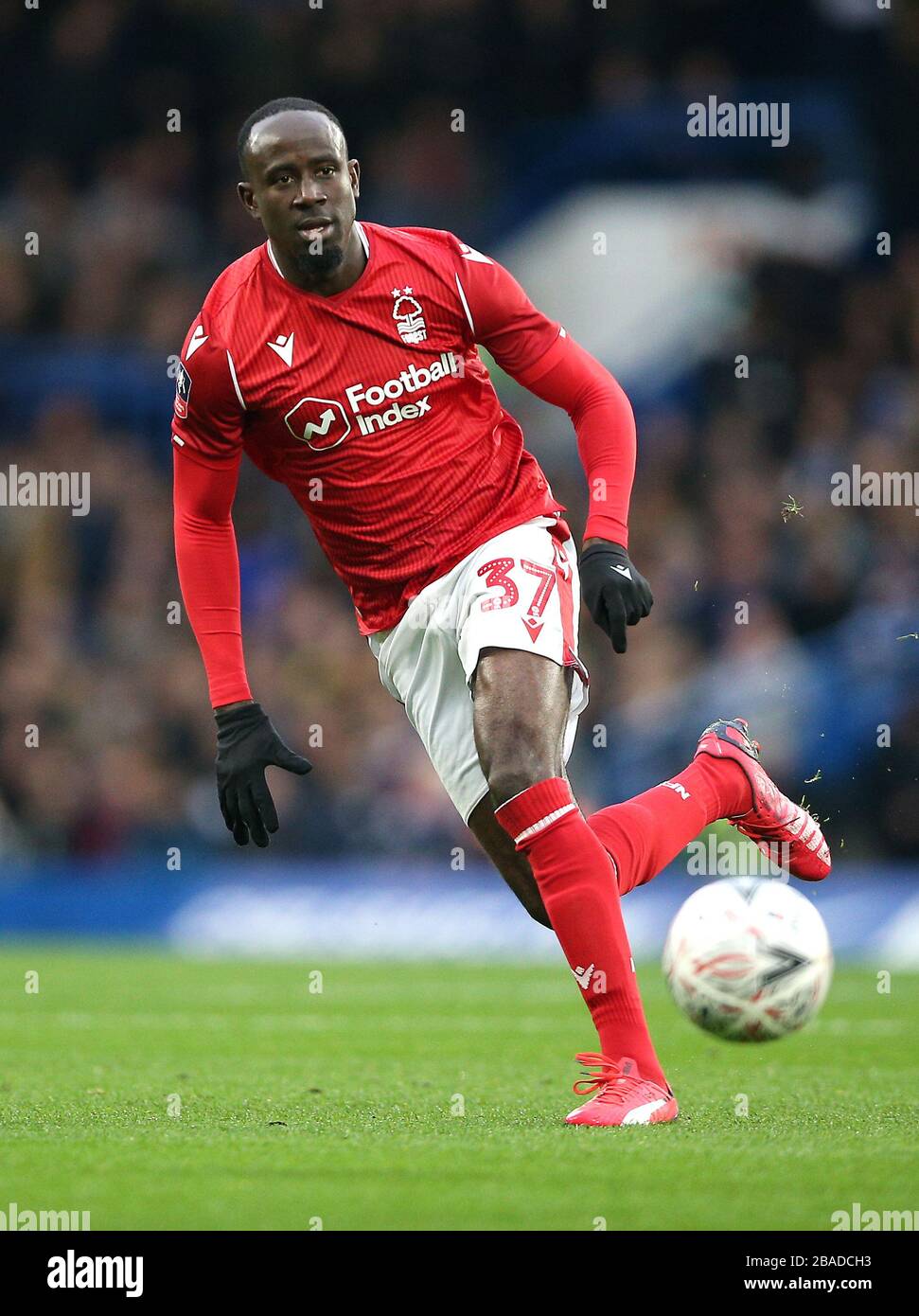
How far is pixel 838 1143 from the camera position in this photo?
14.1 ft

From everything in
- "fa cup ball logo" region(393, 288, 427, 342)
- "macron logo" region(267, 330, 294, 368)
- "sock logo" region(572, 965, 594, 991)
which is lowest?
"sock logo" region(572, 965, 594, 991)

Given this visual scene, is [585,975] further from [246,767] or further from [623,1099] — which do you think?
[246,767]

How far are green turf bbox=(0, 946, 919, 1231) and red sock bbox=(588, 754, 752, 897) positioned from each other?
2.19 ft

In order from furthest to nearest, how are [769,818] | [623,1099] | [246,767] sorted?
[769,818]
[246,767]
[623,1099]

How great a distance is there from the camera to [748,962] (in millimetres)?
4934

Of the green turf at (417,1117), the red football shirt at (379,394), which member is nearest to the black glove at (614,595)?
the red football shirt at (379,394)

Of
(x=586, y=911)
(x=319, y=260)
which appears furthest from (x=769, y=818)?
(x=319, y=260)

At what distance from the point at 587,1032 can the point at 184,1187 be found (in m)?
4.20

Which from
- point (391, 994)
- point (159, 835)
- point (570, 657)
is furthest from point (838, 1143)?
point (159, 835)

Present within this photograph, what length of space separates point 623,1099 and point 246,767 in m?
1.35

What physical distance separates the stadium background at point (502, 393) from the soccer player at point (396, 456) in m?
5.81

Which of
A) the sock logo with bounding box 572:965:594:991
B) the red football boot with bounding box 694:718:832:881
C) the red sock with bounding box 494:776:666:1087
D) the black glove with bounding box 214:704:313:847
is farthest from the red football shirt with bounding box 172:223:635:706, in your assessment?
the sock logo with bounding box 572:965:594:991

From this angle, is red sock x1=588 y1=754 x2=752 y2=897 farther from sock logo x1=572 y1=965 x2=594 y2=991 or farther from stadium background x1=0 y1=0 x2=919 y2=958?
stadium background x1=0 y1=0 x2=919 y2=958

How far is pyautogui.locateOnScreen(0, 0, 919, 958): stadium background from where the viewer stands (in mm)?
12125
